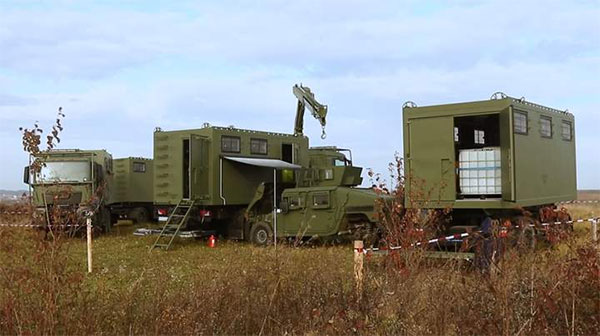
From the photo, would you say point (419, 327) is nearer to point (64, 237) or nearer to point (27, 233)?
point (64, 237)

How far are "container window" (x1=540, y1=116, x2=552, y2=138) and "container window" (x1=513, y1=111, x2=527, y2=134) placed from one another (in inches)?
40.1

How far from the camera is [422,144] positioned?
1225 cm

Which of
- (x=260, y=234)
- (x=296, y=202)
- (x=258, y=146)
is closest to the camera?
(x=296, y=202)

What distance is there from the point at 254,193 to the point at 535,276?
13.4m

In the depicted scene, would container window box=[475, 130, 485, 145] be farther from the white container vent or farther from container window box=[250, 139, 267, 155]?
container window box=[250, 139, 267, 155]

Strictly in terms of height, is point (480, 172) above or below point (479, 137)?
below

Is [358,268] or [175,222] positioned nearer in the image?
[358,268]

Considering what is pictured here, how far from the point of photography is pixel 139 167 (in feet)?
88.0

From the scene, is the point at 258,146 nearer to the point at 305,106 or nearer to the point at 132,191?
the point at 305,106

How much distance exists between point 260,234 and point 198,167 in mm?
2493

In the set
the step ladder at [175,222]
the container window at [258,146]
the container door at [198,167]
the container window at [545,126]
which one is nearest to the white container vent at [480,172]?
the container window at [545,126]

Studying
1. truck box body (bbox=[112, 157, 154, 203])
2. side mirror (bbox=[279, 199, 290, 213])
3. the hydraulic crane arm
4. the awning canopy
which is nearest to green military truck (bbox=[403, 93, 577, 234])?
side mirror (bbox=[279, 199, 290, 213])

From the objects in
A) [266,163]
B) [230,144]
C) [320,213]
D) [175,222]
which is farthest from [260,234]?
[230,144]

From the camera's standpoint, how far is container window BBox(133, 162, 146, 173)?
1045 inches
